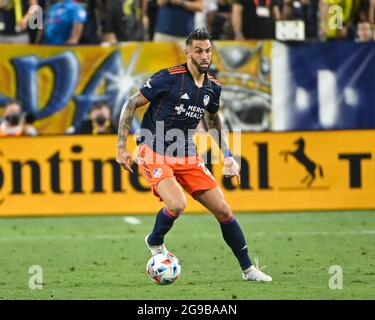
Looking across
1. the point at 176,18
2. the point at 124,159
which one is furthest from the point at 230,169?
the point at 176,18

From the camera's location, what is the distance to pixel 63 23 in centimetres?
1739

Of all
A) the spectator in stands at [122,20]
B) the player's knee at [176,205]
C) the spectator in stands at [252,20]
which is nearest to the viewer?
the player's knee at [176,205]

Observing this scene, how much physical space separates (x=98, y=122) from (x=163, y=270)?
686 cm

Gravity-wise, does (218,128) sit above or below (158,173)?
above

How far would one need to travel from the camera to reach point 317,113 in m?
16.6

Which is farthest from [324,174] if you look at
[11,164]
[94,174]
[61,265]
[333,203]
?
[61,265]

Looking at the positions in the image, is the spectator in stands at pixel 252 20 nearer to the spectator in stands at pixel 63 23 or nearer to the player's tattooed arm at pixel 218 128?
the spectator in stands at pixel 63 23

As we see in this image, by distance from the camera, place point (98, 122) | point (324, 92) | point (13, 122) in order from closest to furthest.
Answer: point (13, 122), point (98, 122), point (324, 92)

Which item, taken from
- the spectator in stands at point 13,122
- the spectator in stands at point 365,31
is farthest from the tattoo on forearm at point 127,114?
the spectator in stands at point 365,31

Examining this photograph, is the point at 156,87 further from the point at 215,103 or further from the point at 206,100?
the point at 215,103

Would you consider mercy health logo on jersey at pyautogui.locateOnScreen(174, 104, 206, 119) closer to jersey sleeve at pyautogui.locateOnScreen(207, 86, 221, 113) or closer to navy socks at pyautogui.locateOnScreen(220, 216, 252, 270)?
jersey sleeve at pyautogui.locateOnScreen(207, 86, 221, 113)

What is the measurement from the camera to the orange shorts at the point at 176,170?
10109 millimetres

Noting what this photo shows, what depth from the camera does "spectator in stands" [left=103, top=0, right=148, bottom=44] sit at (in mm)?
17547

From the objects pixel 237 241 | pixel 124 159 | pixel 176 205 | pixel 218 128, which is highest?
pixel 218 128
